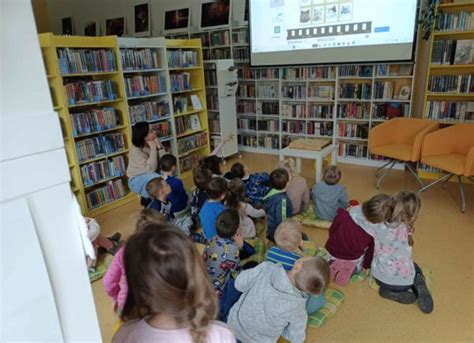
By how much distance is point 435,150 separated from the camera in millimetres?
3734

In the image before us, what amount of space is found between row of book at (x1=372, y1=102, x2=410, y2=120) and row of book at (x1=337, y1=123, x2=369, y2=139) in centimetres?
27

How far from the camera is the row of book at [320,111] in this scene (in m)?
5.10

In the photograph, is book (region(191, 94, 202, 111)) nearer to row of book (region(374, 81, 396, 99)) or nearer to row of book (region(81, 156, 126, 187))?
row of book (region(81, 156, 126, 187))

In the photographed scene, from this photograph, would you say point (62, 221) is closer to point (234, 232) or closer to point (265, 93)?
point (234, 232)

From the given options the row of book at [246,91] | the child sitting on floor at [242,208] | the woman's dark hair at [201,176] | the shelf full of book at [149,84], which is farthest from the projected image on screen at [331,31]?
the child sitting on floor at [242,208]

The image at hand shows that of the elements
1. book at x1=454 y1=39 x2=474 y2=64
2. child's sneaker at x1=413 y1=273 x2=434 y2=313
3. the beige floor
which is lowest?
the beige floor

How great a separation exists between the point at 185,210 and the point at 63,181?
9.02ft

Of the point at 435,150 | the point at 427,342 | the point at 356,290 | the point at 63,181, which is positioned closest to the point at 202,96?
the point at 435,150

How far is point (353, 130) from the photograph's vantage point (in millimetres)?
4953

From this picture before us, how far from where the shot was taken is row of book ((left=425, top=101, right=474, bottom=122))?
3.99 meters

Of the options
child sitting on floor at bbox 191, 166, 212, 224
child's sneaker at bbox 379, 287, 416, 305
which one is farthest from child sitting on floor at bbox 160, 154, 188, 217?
child's sneaker at bbox 379, 287, 416, 305

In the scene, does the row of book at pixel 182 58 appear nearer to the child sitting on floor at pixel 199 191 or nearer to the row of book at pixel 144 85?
the row of book at pixel 144 85

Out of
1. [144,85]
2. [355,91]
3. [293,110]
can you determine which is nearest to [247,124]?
[293,110]

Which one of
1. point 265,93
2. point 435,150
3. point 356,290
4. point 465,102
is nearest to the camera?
point 356,290
